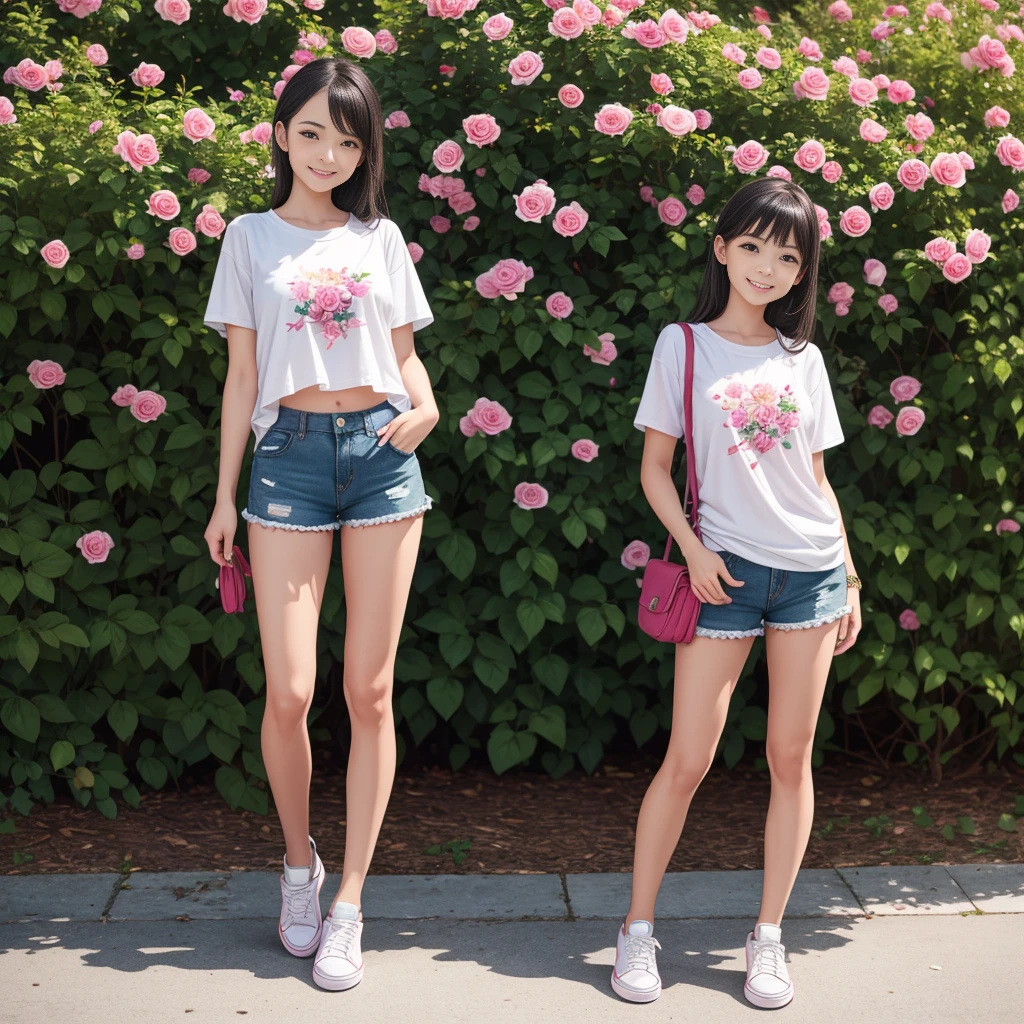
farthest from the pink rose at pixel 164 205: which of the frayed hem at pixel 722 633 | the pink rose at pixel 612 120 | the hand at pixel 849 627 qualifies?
the hand at pixel 849 627

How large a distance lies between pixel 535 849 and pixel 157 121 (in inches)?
92.8

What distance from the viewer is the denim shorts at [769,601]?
9.27ft

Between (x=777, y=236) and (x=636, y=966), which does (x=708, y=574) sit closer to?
(x=777, y=236)

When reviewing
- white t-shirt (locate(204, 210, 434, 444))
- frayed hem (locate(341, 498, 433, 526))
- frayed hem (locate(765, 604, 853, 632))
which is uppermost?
white t-shirt (locate(204, 210, 434, 444))

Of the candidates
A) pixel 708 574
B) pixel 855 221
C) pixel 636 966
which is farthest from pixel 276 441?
pixel 855 221

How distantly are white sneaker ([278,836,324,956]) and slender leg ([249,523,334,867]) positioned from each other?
330 millimetres

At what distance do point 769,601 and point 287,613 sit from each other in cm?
106

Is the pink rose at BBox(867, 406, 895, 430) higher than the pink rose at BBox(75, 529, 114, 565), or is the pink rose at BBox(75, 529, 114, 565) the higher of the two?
the pink rose at BBox(867, 406, 895, 430)

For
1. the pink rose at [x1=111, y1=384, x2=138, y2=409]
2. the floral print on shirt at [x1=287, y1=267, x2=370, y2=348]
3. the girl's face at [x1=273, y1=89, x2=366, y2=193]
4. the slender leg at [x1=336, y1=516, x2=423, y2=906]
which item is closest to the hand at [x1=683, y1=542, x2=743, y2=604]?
the slender leg at [x1=336, y1=516, x2=423, y2=906]

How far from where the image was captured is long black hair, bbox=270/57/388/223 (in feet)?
9.27

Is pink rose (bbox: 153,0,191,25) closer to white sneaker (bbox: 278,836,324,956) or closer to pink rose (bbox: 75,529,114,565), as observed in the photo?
pink rose (bbox: 75,529,114,565)

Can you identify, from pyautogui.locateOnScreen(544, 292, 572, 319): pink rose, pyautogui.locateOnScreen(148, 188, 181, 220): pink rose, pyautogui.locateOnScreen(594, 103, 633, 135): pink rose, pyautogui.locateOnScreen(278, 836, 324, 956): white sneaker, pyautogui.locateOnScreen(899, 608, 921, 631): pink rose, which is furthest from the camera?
pyautogui.locateOnScreen(899, 608, 921, 631): pink rose

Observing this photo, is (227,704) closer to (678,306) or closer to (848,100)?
(678,306)

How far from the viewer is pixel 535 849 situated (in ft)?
12.5
